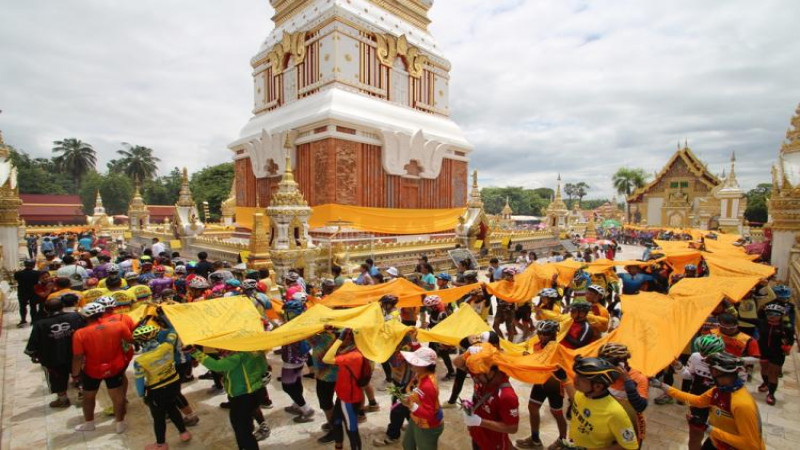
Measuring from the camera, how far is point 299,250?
1190 cm

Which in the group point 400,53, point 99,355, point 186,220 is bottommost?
point 99,355

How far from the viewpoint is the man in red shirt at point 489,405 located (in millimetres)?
3451

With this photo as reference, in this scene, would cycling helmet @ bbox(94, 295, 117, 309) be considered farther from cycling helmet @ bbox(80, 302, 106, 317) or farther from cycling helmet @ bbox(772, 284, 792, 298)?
cycling helmet @ bbox(772, 284, 792, 298)

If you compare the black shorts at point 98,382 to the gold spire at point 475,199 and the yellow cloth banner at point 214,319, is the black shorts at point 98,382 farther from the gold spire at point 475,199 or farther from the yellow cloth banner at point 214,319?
the gold spire at point 475,199

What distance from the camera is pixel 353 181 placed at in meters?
18.6

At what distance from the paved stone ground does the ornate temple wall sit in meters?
12.6

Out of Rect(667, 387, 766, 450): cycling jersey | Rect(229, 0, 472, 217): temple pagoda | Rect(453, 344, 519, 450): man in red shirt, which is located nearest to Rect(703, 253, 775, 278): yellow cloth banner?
Rect(667, 387, 766, 450): cycling jersey

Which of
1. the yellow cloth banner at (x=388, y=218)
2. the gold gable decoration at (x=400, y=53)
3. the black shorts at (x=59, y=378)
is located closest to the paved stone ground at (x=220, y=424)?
the black shorts at (x=59, y=378)

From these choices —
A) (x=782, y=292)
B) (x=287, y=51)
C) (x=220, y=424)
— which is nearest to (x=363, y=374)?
(x=220, y=424)

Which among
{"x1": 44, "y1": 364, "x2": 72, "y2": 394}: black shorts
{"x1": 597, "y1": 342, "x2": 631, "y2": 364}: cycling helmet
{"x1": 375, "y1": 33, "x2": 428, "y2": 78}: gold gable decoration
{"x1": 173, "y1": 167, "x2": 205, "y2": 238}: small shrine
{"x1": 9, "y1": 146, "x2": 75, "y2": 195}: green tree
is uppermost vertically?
{"x1": 375, "y1": 33, "x2": 428, "y2": 78}: gold gable decoration

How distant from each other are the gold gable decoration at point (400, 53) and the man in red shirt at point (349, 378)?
19.3 m

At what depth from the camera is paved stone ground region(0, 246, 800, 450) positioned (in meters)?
4.90

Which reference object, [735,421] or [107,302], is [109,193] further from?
[735,421]

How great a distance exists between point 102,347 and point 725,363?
6532mm
